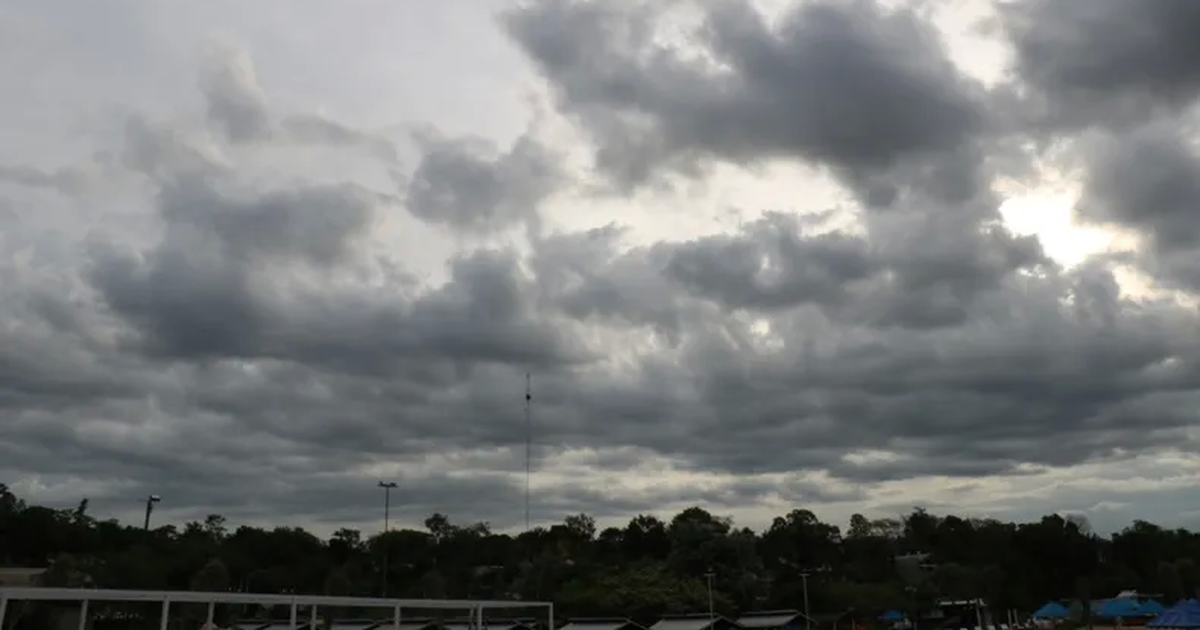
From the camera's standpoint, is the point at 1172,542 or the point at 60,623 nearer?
the point at 60,623

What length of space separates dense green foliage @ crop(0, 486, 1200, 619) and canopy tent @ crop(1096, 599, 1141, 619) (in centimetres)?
501

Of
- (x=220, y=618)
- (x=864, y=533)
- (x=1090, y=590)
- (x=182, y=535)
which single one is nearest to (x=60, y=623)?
(x=220, y=618)

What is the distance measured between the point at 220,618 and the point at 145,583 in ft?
59.1

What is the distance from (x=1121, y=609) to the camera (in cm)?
12244

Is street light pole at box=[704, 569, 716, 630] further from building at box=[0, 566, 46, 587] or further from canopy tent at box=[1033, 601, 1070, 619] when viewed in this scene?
building at box=[0, 566, 46, 587]

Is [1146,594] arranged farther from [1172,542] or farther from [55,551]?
[55,551]

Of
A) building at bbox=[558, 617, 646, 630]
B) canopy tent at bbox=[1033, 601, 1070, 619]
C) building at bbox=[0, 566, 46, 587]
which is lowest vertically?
canopy tent at bbox=[1033, 601, 1070, 619]

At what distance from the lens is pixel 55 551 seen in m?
116

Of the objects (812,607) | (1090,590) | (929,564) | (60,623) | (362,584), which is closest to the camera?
(60,623)

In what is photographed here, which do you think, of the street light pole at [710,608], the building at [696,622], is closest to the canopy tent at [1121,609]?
the street light pole at [710,608]

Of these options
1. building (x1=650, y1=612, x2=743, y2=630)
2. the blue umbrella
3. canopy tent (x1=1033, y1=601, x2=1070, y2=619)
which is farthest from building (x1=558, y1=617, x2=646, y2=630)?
the blue umbrella

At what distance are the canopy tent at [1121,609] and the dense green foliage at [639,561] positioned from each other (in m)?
5.01

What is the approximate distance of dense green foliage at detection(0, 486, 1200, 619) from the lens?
103000 mm

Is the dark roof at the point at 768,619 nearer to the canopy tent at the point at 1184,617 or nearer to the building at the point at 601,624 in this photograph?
the building at the point at 601,624
